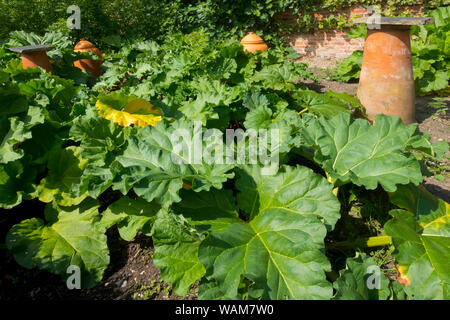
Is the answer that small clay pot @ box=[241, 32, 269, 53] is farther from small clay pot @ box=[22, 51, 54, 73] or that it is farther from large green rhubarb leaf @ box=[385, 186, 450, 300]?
large green rhubarb leaf @ box=[385, 186, 450, 300]

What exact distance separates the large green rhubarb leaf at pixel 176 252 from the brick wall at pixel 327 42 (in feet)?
20.0

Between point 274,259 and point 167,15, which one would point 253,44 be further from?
point 274,259

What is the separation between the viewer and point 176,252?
176 centimetres

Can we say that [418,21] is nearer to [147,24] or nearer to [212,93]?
[212,93]

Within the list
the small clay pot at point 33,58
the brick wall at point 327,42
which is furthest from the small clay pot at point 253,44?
the small clay pot at point 33,58

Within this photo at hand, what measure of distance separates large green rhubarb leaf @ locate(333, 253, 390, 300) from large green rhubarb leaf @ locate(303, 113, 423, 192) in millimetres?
443

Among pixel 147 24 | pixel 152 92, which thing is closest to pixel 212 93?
pixel 152 92

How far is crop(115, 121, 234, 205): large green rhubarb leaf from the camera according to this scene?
1.75 m

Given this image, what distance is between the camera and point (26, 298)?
195cm

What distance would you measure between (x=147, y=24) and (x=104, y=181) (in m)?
5.94

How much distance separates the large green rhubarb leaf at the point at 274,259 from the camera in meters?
1.51

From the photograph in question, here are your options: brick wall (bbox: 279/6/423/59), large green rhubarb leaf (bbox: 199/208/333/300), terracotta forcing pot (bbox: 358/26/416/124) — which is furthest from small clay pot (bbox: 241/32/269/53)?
large green rhubarb leaf (bbox: 199/208/333/300)

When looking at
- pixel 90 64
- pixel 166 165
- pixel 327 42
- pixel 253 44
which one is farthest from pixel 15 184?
pixel 327 42

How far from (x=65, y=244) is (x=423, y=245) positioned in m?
1.98
